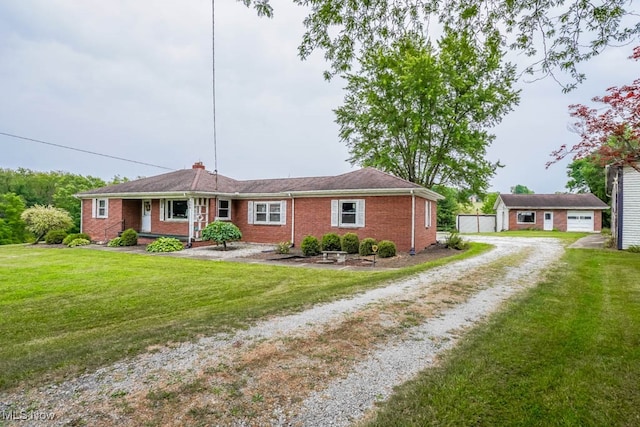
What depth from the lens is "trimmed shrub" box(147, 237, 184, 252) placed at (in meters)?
15.7

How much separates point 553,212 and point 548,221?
2.96 ft

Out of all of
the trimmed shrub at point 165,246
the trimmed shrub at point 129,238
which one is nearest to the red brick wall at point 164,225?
the trimmed shrub at point 129,238

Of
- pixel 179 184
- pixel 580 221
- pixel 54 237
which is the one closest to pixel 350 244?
pixel 179 184

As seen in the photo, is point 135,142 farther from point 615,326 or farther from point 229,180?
point 615,326

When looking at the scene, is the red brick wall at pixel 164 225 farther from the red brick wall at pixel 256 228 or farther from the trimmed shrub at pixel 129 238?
the red brick wall at pixel 256 228

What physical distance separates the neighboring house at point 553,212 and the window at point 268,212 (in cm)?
2451

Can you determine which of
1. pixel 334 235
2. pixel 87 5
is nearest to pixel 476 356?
pixel 334 235

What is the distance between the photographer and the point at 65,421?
2506mm

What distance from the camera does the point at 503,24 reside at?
5.28m

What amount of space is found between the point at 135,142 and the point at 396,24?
86.7ft

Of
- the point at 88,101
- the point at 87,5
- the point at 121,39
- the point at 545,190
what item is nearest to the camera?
the point at 87,5

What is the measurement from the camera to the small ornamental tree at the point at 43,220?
20188mm

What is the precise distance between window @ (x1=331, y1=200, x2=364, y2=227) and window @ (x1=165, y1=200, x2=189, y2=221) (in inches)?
311

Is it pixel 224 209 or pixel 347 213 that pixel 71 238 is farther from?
pixel 347 213
